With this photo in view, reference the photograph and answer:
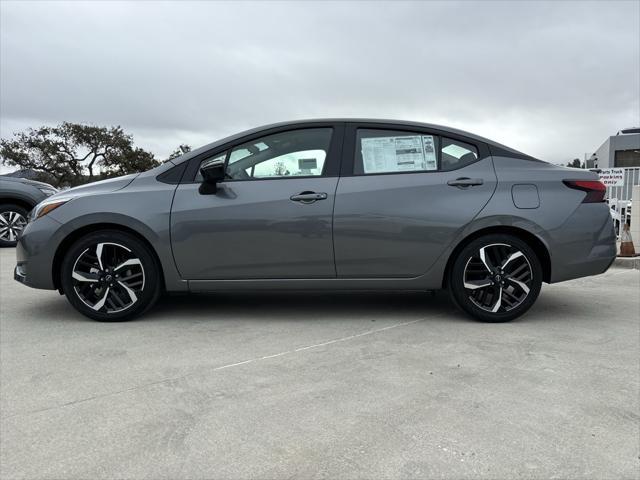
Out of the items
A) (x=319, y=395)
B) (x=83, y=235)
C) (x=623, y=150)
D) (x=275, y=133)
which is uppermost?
(x=623, y=150)

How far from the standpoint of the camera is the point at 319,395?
265 cm

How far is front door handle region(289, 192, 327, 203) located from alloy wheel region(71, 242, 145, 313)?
1.28 metres

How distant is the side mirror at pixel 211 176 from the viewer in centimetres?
383

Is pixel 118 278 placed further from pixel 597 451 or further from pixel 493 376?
pixel 597 451

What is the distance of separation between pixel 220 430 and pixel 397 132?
2.68 m

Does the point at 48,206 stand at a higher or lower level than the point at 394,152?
lower

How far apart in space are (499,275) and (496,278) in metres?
0.03

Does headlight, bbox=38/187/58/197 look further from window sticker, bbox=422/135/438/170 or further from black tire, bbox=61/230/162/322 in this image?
window sticker, bbox=422/135/438/170

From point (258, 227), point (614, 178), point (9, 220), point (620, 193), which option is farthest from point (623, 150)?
point (258, 227)

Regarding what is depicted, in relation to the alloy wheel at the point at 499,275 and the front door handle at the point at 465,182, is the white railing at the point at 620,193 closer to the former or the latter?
the alloy wheel at the point at 499,275

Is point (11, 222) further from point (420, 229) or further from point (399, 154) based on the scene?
point (420, 229)

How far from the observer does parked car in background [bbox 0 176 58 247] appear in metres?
8.84

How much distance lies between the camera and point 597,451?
7.00 ft

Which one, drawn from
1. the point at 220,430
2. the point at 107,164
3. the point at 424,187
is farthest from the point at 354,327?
the point at 107,164
